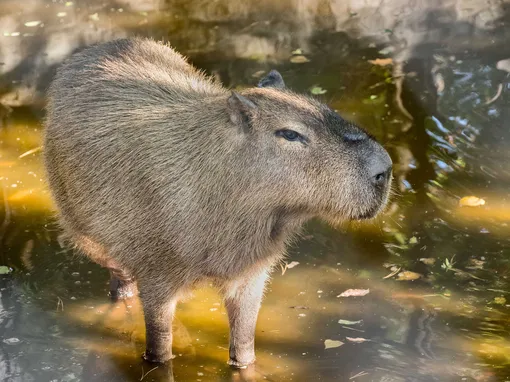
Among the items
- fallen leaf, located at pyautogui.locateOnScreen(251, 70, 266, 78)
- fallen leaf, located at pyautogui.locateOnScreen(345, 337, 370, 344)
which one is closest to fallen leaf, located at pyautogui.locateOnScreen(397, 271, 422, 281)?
fallen leaf, located at pyautogui.locateOnScreen(345, 337, 370, 344)

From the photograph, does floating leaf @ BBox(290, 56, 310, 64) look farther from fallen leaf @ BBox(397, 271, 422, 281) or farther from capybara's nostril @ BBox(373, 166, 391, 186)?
capybara's nostril @ BBox(373, 166, 391, 186)

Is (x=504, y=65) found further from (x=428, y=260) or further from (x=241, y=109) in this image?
(x=241, y=109)

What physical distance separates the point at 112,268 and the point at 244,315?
3.21ft

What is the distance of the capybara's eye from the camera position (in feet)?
12.7

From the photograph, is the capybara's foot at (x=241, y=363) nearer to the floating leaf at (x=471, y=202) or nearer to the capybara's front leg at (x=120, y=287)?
the capybara's front leg at (x=120, y=287)

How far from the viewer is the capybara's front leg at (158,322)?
172 inches

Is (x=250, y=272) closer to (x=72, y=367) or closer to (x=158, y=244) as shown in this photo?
(x=158, y=244)

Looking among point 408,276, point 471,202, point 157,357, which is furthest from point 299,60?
point 157,357

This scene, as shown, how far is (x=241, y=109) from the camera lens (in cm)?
392

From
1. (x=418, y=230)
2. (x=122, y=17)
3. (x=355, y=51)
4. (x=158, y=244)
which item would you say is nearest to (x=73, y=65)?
(x=158, y=244)

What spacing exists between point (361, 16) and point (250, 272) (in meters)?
5.46

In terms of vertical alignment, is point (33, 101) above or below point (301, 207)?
below

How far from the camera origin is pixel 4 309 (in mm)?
5219

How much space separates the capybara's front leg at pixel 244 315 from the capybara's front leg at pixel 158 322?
0.30 meters
